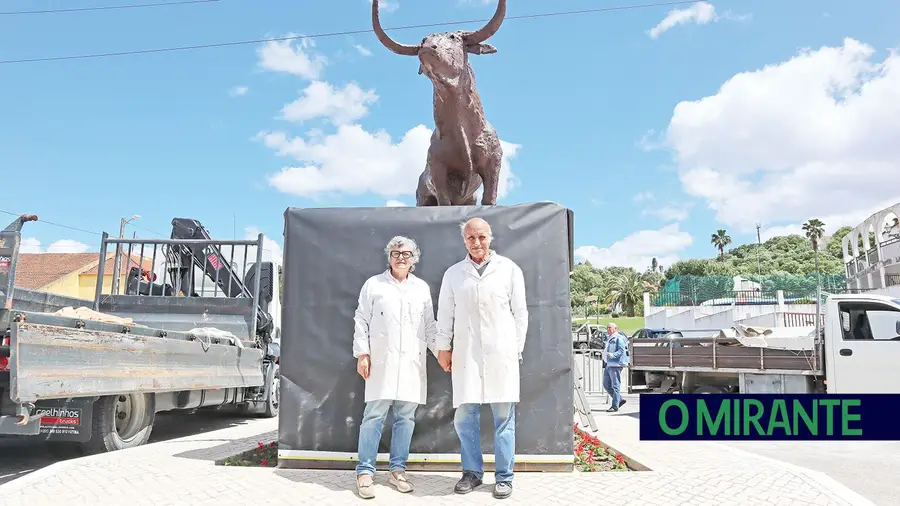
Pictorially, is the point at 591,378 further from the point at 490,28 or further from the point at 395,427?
the point at 490,28

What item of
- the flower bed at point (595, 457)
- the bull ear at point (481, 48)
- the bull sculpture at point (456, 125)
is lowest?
the flower bed at point (595, 457)

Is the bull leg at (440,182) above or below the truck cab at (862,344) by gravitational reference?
above

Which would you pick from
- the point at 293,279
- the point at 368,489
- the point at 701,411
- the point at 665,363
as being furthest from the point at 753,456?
the point at 665,363

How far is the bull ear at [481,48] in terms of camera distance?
4746mm

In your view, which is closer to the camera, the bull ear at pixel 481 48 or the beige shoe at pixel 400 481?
the beige shoe at pixel 400 481

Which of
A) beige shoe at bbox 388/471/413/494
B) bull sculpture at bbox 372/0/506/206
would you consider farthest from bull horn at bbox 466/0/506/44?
beige shoe at bbox 388/471/413/494

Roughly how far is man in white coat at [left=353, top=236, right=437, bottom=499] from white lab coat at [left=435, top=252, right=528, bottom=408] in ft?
0.66

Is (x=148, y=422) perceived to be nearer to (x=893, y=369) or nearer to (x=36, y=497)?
(x=36, y=497)

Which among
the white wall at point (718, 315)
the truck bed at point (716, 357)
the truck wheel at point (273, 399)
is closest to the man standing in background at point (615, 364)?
the truck bed at point (716, 357)

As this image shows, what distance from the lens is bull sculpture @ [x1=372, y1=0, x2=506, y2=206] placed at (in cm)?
451

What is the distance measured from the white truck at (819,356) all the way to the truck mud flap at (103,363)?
25.8 ft

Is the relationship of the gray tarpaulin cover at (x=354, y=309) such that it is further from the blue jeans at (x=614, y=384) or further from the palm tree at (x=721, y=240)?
the palm tree at (x=721, y=240)

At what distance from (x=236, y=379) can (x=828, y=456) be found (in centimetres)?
738

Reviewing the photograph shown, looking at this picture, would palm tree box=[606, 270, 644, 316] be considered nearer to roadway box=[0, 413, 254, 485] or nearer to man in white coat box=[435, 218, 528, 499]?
roadway box=[0, 413, 254, 485]
